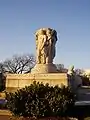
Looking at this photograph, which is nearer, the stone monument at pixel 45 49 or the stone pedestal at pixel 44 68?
the stone pedestal at pixel 44 68

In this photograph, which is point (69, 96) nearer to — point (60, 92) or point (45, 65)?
point (60, 92)

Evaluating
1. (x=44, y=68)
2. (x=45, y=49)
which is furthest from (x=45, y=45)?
(x=44, y=68)

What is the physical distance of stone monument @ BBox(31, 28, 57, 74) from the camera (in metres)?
19.2

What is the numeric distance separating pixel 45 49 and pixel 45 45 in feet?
0.92

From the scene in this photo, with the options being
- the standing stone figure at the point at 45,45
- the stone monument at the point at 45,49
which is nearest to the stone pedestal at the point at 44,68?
the stone monument at the point at 45,49

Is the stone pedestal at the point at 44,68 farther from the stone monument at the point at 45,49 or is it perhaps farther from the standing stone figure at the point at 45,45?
the standing stone figure at the point at 45,45

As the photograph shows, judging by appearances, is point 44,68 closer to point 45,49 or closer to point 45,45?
point 45,49

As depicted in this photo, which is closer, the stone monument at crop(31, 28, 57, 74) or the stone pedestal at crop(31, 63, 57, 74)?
the stone pedestal at crop(31, 63, 57, 74)

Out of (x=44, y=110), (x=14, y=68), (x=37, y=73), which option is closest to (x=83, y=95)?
(x=37, y=73)

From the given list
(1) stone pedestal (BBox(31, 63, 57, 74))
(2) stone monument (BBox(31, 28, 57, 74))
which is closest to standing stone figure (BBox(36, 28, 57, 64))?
(2) stone monument (BBox(31, 28, 57, 74))

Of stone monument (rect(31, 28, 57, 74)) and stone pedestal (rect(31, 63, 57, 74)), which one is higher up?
stone monument (rect(31, 28, 57, 74))

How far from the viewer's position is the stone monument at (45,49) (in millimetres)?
19172

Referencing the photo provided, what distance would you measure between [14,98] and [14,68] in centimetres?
5257

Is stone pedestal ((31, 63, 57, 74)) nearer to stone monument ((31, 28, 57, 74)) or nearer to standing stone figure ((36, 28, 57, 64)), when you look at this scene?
stone monument ((31, 28, 57, 74))
